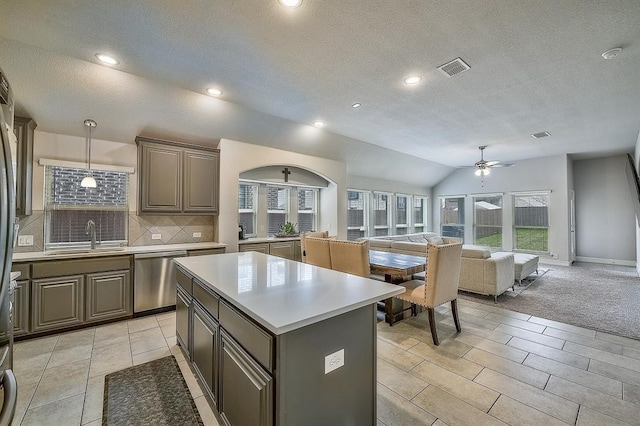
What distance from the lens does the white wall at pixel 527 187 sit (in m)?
7.05

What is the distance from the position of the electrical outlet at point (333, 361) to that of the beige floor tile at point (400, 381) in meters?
1.07

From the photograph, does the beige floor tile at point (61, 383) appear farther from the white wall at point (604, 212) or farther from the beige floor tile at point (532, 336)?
the white wall at point (604, 212)

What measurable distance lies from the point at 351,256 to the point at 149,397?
2.33 m

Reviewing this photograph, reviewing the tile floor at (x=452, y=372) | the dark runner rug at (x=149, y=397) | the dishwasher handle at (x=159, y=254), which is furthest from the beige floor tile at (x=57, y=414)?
the dishwasher handle at (x=159, y=254)

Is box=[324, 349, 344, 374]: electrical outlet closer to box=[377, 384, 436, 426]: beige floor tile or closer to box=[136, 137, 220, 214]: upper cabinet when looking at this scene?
box=[377, 384, 436, 426]: beige floor tile

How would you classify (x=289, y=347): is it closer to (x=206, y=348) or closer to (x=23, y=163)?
(x=206, y=348)

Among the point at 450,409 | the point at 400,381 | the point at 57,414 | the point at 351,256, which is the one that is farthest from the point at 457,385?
the point at 57,414

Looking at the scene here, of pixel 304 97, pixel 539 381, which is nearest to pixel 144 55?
pixel 304 97

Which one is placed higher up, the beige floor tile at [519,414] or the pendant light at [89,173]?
the pendant light at [89,173]

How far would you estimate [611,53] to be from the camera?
2.66 metres

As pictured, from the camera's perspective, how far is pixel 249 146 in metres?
4.87

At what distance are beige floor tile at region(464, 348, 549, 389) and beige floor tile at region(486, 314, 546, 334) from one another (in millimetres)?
1008

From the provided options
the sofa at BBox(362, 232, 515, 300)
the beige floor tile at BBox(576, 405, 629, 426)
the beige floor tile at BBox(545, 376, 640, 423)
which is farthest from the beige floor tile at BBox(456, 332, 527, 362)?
the sofa at BBox(362, 232, 515, 300)

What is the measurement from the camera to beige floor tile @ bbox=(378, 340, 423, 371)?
98.7 inches
